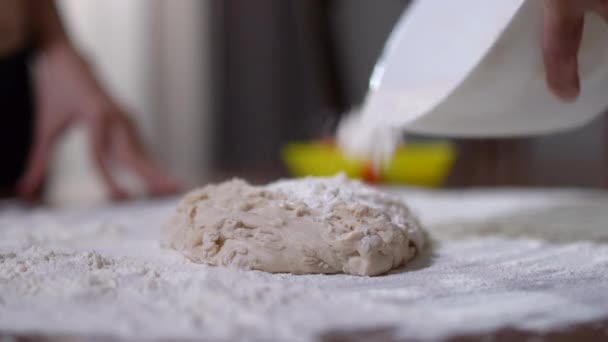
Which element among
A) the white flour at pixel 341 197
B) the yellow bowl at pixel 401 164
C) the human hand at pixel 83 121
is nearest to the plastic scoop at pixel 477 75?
the white flour at pixel 341 197

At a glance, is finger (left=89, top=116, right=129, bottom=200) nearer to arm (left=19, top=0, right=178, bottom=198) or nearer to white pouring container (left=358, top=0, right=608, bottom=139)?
arm (left=19, top=0, right=178, bottom=198)

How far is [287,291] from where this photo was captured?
1.94 feet

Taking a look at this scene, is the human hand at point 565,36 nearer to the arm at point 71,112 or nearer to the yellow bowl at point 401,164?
the yellow bowl at point 401,164

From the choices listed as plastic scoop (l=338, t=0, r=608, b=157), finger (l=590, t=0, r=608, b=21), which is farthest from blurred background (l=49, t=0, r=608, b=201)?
finger (l=590, t=0, r=608, b=21)

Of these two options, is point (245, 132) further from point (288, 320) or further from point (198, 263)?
point (288, 320)

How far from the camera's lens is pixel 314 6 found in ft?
10.0

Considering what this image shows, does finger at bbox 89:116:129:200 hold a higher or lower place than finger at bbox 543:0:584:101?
lower

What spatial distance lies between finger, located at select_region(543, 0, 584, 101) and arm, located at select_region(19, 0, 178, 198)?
105cm

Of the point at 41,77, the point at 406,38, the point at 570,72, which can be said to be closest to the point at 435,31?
the point at 406,38

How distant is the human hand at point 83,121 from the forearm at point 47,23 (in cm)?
3

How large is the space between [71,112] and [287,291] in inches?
49.1

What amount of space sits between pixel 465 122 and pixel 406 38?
0.54ft

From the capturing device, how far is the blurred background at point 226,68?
3.12m

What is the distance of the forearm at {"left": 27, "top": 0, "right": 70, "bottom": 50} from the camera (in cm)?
166
